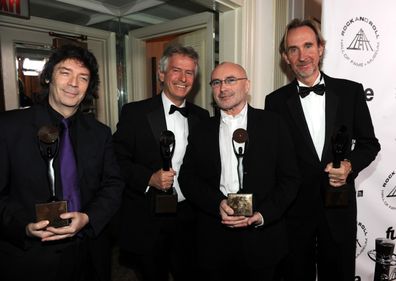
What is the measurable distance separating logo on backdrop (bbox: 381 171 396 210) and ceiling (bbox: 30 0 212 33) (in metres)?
2.64

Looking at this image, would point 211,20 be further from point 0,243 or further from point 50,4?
point 0,243

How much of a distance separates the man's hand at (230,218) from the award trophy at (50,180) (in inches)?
31.3

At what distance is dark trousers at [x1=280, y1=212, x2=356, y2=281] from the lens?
2.08m

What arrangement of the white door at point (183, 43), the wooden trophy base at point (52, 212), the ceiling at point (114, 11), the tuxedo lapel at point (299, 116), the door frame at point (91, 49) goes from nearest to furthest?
1. the wooden trophy base at point (52, 212)
2. the tuxedo lapel at point (299, 116)
3. the white door at point (183, 43)
4. the door frame at point (91, 49)
5. the ceiling at point (114, 11)

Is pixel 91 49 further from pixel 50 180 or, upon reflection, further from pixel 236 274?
pixel 236 274

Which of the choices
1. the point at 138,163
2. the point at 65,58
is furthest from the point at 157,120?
the point at 65,58

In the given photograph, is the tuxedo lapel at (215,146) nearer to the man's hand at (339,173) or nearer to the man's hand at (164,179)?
the man's hand at (164,179)

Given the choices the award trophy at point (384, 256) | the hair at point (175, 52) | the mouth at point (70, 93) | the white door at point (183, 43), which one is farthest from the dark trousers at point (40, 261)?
the white door at point (183, 43)

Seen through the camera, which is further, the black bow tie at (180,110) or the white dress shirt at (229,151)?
the black bow tie at (180,110)

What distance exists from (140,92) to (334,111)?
3.17 metres

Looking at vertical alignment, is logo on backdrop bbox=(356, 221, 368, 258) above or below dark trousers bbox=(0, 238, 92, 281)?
below

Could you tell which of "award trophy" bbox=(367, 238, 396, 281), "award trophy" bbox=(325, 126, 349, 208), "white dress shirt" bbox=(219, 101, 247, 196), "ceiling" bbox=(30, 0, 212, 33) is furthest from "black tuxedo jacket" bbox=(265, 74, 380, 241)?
"ceiling" bbox=(30, 0, 212, 33)

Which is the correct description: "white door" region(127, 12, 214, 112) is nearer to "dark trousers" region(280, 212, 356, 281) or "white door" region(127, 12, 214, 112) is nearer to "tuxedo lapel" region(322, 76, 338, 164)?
"tuxedo lapel" region(322, 76, 338, 164)

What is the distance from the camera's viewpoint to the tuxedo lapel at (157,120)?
2197 millimetres
